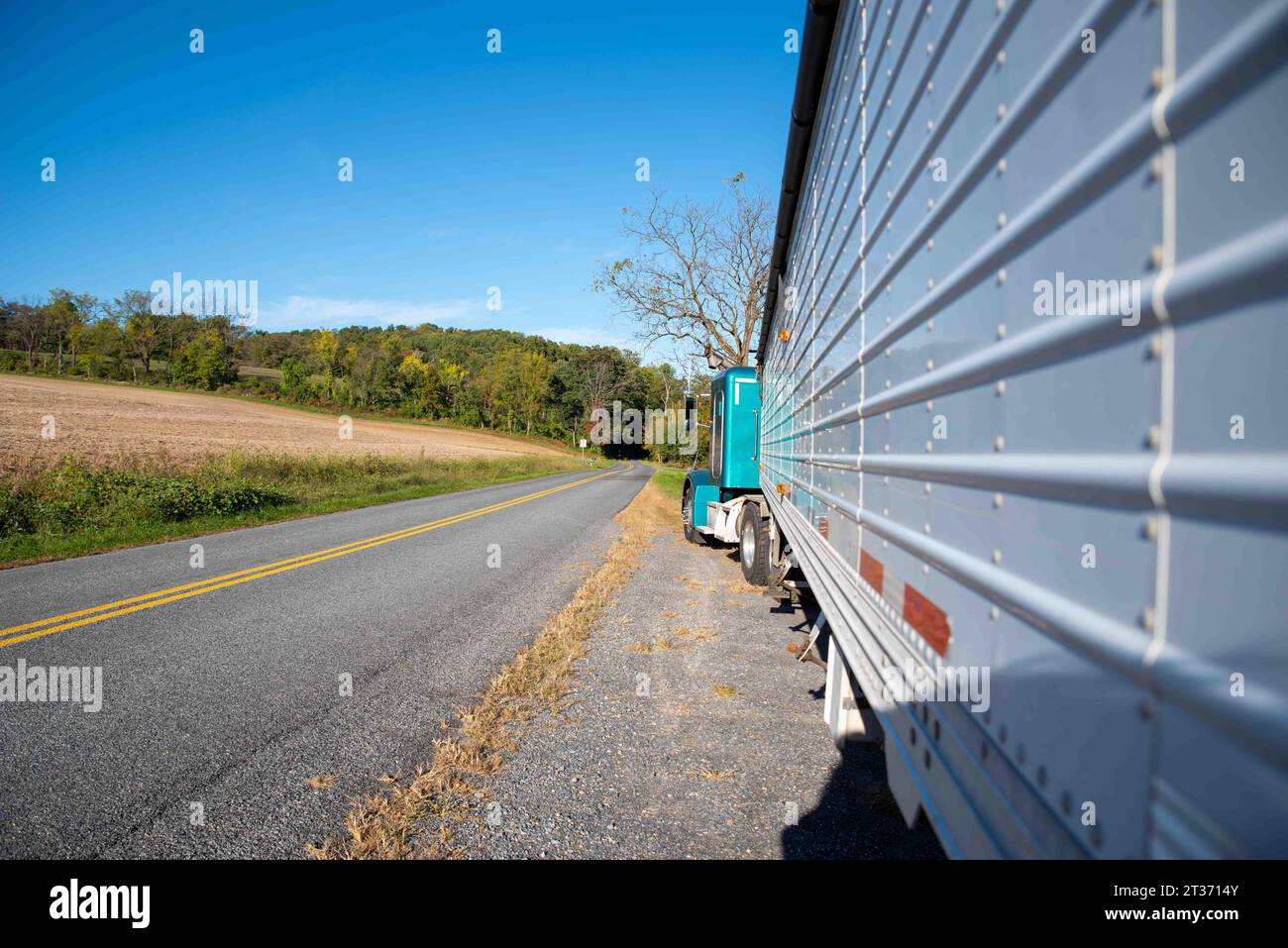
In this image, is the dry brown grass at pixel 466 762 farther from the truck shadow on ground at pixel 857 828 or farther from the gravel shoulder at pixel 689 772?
the truck shadow on ground at pixel 857 828

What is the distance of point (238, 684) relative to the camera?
4.66 metres

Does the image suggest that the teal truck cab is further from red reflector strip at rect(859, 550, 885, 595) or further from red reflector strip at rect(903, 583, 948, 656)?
red reflector strip at rect(903, 583, 948, 656)

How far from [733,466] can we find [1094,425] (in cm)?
974

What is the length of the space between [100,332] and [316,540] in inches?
2728

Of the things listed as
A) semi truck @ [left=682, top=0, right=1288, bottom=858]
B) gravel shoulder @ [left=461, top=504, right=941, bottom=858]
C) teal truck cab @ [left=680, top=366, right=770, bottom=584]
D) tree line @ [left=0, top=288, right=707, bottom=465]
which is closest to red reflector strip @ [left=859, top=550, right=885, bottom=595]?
semi truck @ [left=682, top=0, right=1288, bottom=858]

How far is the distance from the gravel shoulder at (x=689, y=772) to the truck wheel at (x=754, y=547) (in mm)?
2510

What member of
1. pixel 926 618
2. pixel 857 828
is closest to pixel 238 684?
pixel 857 828

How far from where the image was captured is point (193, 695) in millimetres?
4414

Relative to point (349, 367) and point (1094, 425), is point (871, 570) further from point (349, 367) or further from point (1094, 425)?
point (349, 367)

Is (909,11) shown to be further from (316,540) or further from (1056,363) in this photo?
(316,540)

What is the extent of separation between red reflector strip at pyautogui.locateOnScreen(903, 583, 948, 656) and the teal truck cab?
7.07m

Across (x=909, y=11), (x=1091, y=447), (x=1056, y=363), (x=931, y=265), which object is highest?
(x=909, y=11)

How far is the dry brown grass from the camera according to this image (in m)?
2.90
